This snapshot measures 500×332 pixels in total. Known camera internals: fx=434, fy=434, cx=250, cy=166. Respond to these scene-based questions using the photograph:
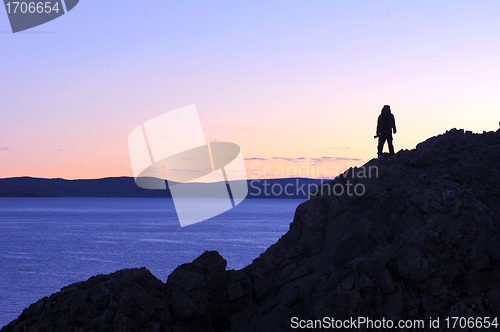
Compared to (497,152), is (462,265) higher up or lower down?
lower down

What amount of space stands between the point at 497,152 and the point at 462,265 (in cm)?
665

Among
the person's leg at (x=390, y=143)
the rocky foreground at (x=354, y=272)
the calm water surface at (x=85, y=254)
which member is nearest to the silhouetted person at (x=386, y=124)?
the person's leg at (x=390, y=143)

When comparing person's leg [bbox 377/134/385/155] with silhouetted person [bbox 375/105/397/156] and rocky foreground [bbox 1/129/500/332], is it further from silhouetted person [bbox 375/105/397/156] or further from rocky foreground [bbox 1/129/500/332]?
rocky foreground [bbox 1/129/500/332]

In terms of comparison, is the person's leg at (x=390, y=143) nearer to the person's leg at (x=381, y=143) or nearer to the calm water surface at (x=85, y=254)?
the person's leg at (x=381, y=143)

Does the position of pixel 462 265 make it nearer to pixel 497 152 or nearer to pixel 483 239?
pixel 483 239

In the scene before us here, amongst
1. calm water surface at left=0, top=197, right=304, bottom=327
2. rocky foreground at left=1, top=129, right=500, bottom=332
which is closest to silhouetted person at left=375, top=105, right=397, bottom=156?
rocky foreground at left=1, top=129, right=500, bottom=332

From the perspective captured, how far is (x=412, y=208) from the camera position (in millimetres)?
15648

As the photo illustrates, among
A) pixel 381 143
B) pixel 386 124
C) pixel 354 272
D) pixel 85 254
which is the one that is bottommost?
pixel 85 254

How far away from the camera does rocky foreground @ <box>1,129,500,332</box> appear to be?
13.4m

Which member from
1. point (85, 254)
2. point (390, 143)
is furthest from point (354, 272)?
point (85, 254)

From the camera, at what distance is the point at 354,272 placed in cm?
1382

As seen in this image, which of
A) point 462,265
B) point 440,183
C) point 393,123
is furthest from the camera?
point 393,123

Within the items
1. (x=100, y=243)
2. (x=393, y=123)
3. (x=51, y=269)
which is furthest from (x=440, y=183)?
(x=100, y=243)

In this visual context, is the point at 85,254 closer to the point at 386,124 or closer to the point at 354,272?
the point at 386,124
